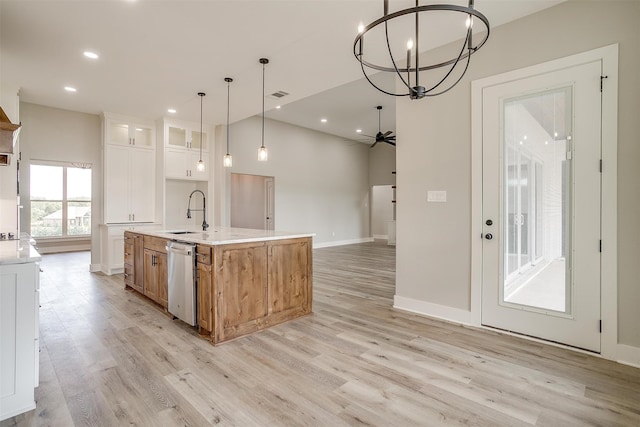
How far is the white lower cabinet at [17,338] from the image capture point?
6.07 ft

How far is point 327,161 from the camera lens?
32.2 feet

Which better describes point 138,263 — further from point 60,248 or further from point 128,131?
point 60,248

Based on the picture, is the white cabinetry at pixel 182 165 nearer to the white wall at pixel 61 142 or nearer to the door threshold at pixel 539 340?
the white wall at pixel 61 142

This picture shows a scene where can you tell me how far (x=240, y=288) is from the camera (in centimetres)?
304

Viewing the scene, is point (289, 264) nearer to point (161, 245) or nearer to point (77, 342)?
point (161, 245)

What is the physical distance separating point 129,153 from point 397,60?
17.0 ft

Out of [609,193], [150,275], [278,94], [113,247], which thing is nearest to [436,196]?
[609,193]

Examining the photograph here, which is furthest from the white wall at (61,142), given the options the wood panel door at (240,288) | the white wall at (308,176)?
the wood panel door at (240,288)

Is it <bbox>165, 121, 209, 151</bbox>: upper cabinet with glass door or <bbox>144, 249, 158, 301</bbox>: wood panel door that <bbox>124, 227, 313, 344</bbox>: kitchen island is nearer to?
<bbox>144, 249, 158, 301</bbox>: wood panel door

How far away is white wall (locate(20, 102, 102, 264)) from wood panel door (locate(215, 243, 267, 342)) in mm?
4628

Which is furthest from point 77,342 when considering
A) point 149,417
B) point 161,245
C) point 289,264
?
point 289,264

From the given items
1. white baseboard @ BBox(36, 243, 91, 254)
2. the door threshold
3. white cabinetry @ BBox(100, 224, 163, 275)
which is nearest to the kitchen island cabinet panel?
white cabinetry @ BBox(100, 224, 163, 275)

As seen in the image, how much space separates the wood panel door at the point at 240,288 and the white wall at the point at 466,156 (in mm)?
1669

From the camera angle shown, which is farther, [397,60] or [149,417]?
[397,60]
